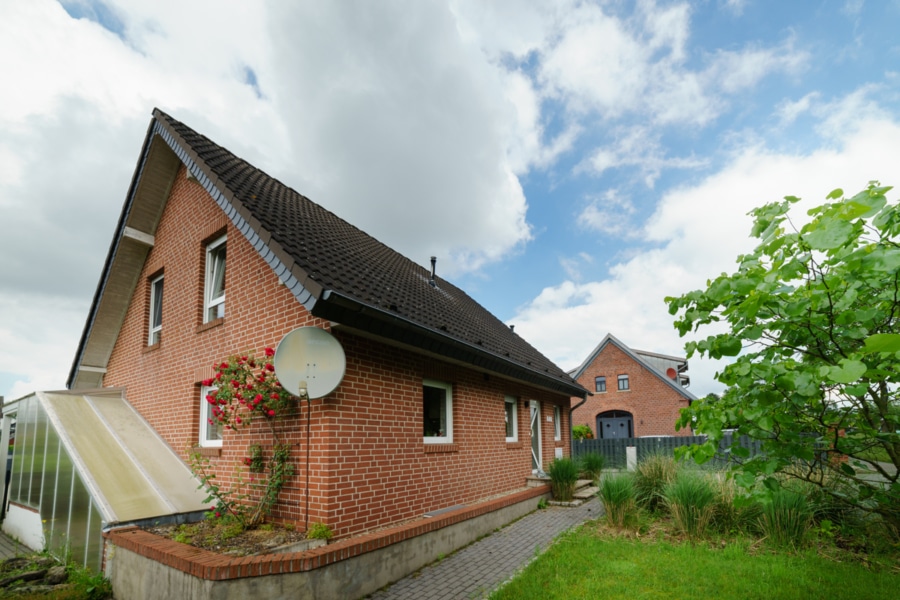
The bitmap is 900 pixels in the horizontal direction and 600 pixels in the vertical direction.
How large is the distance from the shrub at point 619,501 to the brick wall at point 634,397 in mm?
21814

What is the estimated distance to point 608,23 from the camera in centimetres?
825

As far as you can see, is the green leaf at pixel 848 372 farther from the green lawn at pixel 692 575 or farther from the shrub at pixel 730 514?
the shrub at pixel 730 514

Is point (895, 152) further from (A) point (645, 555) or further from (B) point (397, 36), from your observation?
(B) point (397, 36)

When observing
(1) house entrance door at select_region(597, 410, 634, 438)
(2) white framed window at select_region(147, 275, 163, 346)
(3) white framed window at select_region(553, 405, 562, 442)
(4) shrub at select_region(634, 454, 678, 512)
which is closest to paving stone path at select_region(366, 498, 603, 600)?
(4) shrub at select_region(634, 454, 678, 512)

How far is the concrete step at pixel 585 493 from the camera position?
11329 millimetres

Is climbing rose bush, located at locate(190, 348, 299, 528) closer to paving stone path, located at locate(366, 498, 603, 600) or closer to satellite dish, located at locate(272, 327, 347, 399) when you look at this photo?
satellite dish, located at locate(272, 327, 347, 399)

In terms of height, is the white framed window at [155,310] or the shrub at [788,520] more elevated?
the white framed window at [155,310]

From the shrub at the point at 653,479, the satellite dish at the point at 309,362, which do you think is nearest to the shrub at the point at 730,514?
the shrub at the point at 653,479

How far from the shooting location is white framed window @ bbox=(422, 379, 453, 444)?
8.01 metres

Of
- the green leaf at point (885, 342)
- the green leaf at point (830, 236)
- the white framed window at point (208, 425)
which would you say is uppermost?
the green leaf at point (830, 236)

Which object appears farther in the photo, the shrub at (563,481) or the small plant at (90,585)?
the shrub at (563,481)

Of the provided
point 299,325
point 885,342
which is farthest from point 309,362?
point 885,342

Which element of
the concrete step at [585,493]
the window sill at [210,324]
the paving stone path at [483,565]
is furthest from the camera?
the concrete step at [585,493]

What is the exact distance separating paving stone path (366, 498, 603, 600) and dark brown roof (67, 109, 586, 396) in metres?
2.87
